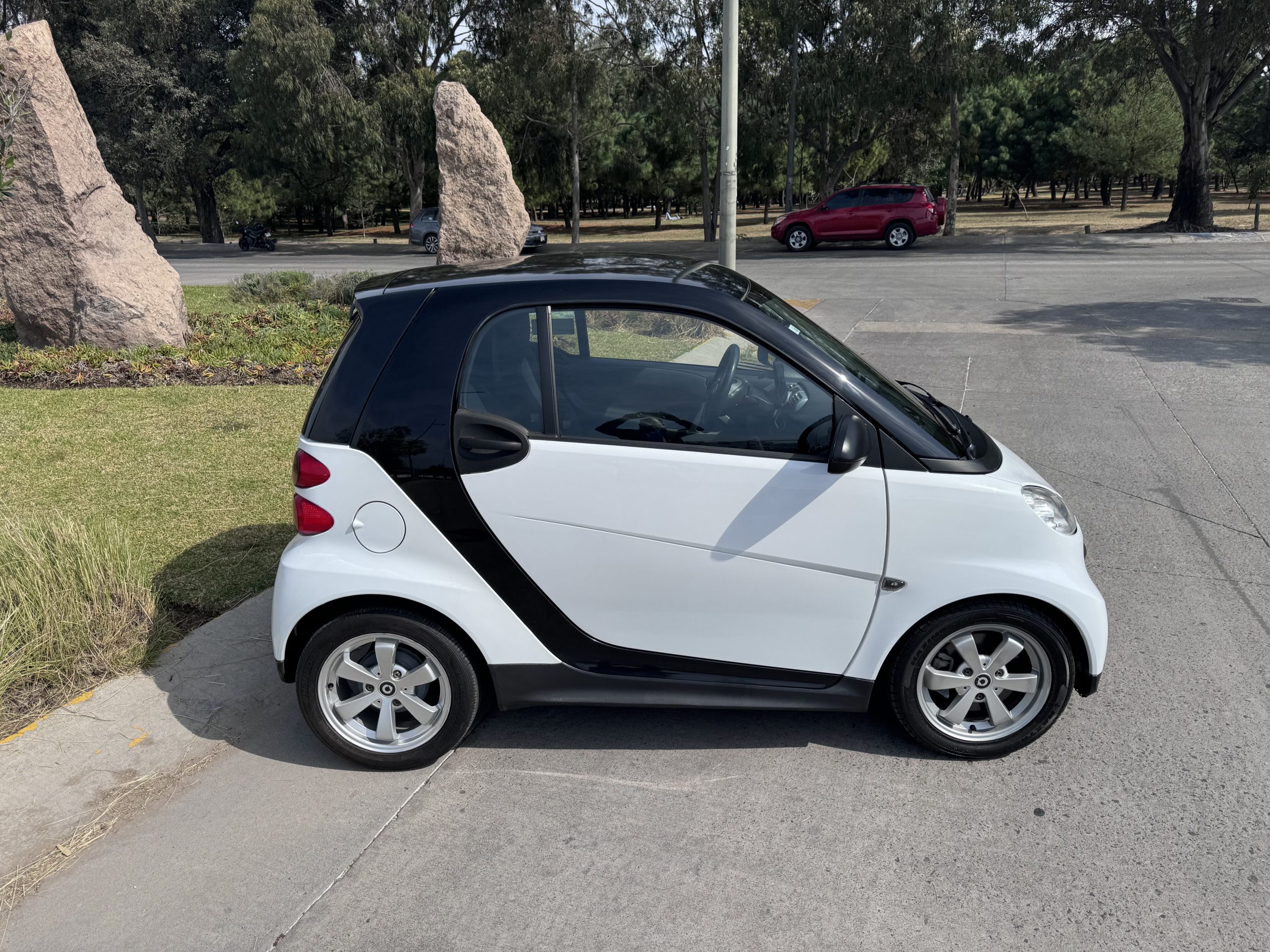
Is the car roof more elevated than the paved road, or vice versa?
the car roof

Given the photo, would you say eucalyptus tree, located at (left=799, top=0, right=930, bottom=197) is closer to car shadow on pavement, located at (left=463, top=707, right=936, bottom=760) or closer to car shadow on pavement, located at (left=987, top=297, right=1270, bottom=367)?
car shadow on pavement, located at (left=987, top=297, right=1270, bottom=367)

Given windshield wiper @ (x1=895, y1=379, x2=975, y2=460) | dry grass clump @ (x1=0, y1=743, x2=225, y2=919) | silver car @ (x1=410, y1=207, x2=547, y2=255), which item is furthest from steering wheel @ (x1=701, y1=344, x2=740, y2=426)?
silver car @ (x1=410, y1=207, x2=547, y2=255)

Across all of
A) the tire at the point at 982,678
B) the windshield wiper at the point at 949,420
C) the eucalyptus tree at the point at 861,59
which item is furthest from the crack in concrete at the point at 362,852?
the eucalyptus tree at the point at 861,59

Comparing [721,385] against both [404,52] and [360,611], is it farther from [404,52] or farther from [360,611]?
[404,52]

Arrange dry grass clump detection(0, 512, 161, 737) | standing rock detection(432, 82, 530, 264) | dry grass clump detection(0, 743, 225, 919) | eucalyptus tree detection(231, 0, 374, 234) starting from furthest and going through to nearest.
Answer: eucalyptus tree detection(231, 0, 374, 234), standing rock detection(432, 82, 530, 264), dry grass clump detection(0, 512, 161, 737), dry grass clump detection(0, 743, 225, 919)

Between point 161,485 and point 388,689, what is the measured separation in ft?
13.2

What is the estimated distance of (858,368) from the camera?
3.81m

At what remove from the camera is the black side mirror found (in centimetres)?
324

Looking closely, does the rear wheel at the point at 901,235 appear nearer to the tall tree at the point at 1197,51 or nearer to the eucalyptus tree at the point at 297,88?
the tall tree at the point at 1197,51

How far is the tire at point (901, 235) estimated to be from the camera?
29.0m

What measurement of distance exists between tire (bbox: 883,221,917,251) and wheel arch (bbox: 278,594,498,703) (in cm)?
2750

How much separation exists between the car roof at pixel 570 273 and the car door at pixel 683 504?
160mm

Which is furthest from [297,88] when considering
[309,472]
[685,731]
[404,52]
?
[685,731]

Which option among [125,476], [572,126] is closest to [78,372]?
[125,476]
